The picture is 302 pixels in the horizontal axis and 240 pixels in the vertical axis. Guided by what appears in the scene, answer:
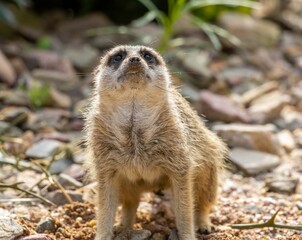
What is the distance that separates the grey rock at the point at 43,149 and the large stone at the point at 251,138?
135 cm

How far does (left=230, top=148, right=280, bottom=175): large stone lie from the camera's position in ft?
15.6

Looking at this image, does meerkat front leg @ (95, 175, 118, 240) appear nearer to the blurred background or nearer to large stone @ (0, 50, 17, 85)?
the blurred background

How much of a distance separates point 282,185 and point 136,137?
4.79 feet

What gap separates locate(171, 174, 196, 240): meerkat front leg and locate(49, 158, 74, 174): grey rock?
134cm

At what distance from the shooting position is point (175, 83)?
5.28 meters

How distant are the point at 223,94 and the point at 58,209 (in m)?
3.10

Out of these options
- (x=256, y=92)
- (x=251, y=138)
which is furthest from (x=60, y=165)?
(x=256, y=92)

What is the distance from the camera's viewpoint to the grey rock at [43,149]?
4738 mm

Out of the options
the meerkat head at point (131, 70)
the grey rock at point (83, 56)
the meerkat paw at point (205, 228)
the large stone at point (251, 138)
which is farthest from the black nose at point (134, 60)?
the grey rock at point (83, 56)

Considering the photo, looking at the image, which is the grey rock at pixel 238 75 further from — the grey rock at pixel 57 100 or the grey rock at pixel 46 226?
the grey rock at pixel 46 226

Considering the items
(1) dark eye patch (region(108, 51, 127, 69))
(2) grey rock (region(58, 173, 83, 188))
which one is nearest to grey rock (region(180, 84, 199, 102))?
(2) grey rock (region(58, 173, 83, 188))

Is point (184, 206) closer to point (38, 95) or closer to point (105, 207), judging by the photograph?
point (105, 207)

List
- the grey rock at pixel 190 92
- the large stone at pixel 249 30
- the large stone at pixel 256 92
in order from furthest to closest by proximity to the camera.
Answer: the large stone at pixel 249 30
the large stone at pixel 256 92
the grey rock at pixel 190 92

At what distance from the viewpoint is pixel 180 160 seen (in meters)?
3.39
